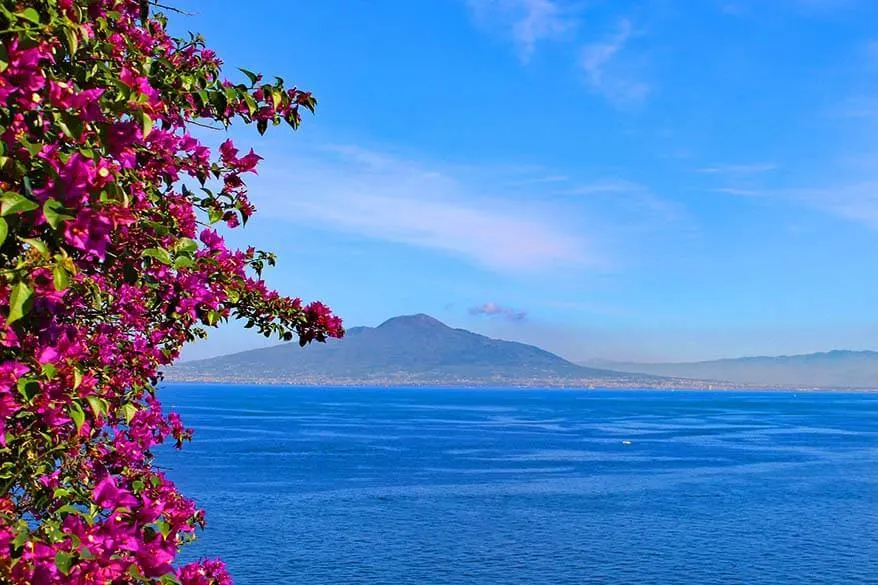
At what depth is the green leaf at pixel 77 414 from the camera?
13.6 ft

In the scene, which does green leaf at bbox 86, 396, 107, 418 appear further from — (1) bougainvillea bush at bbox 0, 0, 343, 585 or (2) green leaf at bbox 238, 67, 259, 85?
(2) green leaf at bbox 238, 67, 259, 85

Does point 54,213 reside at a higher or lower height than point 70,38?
lower

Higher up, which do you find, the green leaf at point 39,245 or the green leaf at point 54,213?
the green leaf at point 54,213

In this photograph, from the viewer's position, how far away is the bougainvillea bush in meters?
3.61

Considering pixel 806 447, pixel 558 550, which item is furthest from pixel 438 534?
pixel 806 447

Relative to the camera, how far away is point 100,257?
3.48 m

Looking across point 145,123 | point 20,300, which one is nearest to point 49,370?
point 20,300

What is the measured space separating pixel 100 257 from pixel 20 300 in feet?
1.17

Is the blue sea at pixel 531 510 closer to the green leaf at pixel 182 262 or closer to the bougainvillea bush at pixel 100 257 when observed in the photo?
the bougainvillea bush at pixel 100 257

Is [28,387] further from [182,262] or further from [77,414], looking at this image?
[182,262]

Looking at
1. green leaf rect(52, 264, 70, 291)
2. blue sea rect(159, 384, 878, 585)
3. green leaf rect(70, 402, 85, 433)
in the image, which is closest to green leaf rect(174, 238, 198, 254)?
green leaf rect(70, 402, 85, 433)

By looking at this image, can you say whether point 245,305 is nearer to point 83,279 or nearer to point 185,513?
point 83,279

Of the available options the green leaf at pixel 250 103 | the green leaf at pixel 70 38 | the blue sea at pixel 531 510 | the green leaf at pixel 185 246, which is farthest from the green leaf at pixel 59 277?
the blue sea at pixel 531 510

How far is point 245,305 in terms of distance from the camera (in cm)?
746
